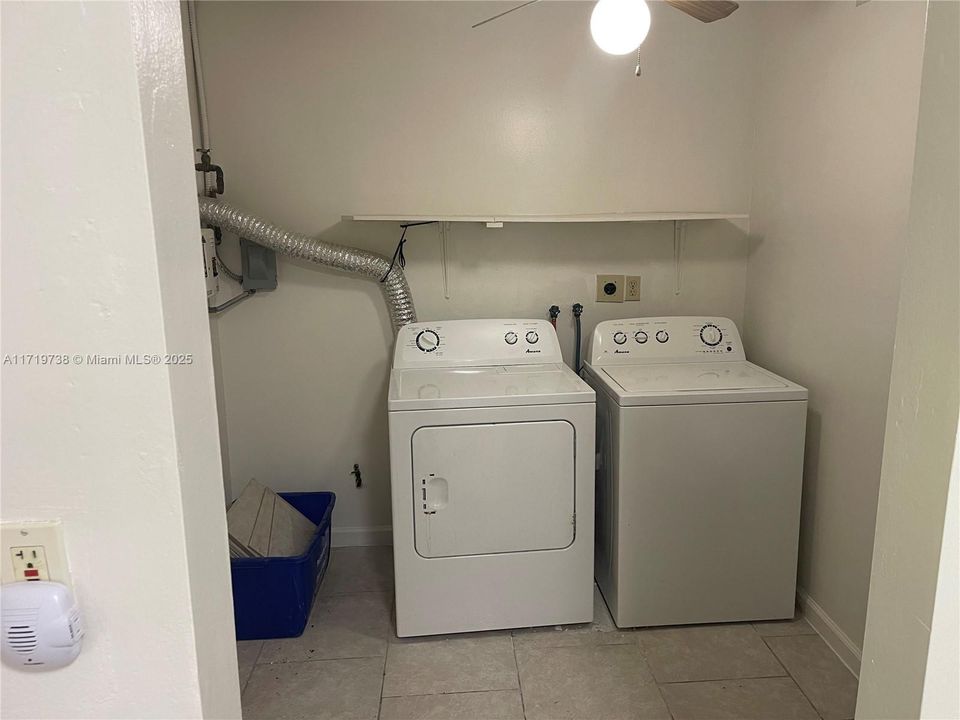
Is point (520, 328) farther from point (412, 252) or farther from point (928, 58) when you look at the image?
point (928, 58)

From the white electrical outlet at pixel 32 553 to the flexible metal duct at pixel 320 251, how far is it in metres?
1.93

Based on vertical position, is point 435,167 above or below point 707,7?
below

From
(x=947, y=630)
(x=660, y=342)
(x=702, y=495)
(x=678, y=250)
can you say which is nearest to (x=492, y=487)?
(x=702, y=495)

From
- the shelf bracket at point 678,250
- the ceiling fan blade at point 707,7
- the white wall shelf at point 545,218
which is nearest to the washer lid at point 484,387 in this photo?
the white wall shelf at point 545,218

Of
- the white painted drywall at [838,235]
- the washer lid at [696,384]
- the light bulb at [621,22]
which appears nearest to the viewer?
the light bulb at [621,22]

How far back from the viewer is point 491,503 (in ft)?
7.14

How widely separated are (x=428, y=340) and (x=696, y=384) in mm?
1019

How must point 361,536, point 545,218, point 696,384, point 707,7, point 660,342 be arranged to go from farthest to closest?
1. point 361,536
2. point 660,342
3. point 545,218
4. point 696,384
5. point 707,7

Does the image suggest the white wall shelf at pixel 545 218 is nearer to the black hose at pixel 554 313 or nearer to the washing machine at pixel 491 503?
the black hose at pixel 554 313

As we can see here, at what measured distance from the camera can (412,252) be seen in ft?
8.92

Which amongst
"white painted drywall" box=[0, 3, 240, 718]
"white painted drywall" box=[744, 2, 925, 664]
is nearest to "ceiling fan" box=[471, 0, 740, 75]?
"white painted drywall" box=[744, 2, 925, 664]

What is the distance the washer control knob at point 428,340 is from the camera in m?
2.57

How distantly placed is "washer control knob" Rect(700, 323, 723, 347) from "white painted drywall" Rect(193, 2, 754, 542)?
200mm

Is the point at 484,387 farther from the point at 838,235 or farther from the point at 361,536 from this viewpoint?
the point at 838,235
